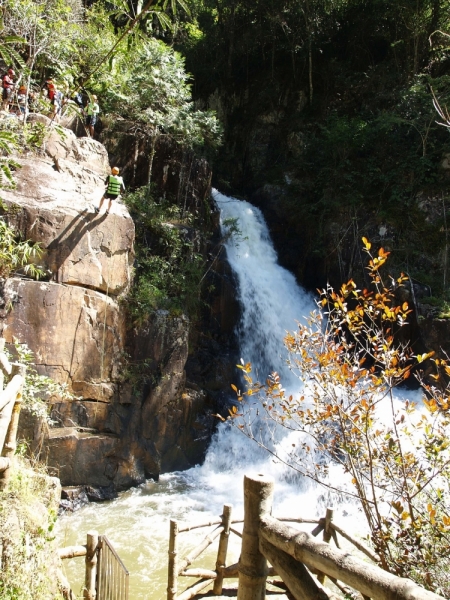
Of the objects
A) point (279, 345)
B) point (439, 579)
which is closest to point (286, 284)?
point (279, 345)

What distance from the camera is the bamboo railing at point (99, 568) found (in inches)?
159

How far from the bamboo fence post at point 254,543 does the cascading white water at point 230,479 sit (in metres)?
3.89

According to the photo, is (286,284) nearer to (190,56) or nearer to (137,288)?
(137,288)

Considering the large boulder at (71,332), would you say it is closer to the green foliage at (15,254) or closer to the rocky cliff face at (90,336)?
the rocky cliff face at (90,336)

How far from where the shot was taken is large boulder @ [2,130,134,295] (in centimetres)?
836

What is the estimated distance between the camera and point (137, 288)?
968cm

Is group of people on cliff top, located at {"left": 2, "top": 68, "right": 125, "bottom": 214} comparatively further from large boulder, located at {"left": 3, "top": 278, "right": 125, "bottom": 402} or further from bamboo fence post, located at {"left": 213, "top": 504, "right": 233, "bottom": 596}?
Result: bamboo fence post, located at {"left": 213, "top": 504, "right": 233, "bottom": 596}

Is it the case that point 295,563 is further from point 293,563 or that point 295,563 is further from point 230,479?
point 230,479

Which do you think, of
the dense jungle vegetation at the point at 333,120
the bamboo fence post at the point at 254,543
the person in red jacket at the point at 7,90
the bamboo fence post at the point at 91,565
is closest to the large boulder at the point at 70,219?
the person in red jacket at the point at 7,90

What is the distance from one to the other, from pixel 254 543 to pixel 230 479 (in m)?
7.51

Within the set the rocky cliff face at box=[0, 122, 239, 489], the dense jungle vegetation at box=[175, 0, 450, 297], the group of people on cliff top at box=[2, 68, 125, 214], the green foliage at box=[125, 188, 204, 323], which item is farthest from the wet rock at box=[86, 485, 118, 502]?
the dense jungle vegetation at box=[175, 0, 450, 297]

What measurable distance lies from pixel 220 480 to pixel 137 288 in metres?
4.49

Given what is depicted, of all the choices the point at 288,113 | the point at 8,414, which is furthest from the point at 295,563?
the point at 288,113

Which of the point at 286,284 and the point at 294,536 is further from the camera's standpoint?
the point at 286,284
